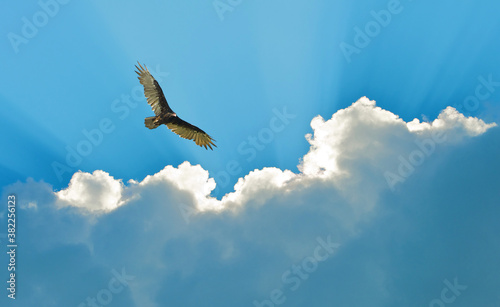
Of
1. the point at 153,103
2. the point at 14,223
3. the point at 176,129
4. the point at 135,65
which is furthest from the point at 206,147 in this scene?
the point at 14,223

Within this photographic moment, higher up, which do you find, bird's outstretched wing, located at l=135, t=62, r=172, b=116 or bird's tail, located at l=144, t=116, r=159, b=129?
bird's outstretched wing, located at l=135, t=62, r=172, b=116

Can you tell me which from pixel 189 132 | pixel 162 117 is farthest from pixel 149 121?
pixel 189 132

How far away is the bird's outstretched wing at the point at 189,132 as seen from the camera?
133ft

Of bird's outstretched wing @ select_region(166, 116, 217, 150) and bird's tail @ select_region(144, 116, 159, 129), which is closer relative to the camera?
bird's tail @ select_region(144, 116, 159, 129)

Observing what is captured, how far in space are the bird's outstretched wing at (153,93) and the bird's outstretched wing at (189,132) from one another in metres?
1.57

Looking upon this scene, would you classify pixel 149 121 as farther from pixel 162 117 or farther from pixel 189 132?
pixel 189 132

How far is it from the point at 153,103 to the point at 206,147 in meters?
6.93

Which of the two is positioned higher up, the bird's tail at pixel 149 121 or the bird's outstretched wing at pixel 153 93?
the bird's outstretched wing at pixel 153 93

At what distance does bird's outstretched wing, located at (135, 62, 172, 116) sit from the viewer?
3793 centimetres

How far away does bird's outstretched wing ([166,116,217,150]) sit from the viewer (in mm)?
40438

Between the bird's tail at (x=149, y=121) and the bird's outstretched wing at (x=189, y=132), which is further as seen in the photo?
the bird's outstretched wing at (x=189, y=132)

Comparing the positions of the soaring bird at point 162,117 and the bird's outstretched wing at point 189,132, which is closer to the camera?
the soaring bird at point 162,117

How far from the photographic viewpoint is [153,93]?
38656mm

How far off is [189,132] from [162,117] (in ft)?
11.8
